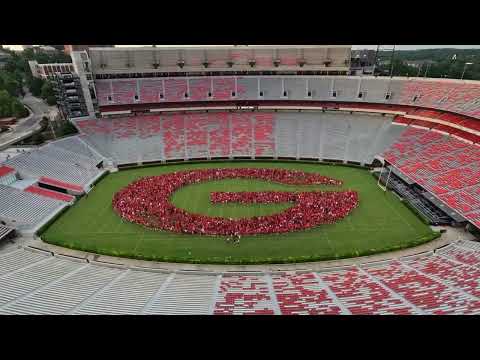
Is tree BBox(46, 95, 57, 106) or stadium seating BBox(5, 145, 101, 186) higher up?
tree BBox(46, 95, 57, 106)

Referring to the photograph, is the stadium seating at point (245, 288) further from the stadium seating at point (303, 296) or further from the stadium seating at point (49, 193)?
the stadium seating at point (49, 193)

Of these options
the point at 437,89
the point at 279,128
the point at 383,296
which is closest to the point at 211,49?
the point at 279,128

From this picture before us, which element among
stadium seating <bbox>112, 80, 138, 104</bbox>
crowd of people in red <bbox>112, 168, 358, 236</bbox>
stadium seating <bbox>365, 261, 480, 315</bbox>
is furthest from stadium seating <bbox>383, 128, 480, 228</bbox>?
stadium seating <bbox>112, 80, 138, 104</bbox>

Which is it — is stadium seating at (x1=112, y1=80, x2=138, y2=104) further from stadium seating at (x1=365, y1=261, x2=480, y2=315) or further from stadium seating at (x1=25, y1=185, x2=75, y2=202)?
stadium seating at (x1=365, y1=261, x2=480, y2=315)

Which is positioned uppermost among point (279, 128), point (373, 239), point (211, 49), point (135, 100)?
point (211, 49)

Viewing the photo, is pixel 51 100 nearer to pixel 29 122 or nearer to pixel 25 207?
pixel 29 122

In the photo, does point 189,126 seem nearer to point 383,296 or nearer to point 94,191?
point 94,191
